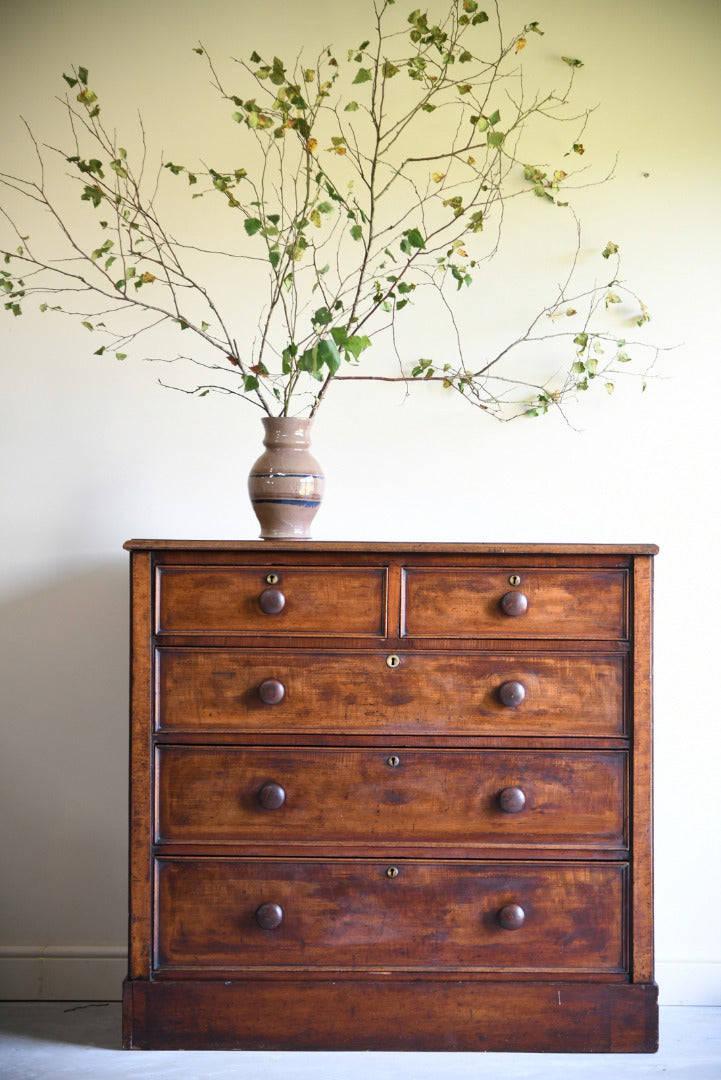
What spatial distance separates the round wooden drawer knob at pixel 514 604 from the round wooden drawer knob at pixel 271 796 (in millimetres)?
626

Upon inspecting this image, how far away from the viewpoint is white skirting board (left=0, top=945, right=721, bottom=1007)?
2.40 m

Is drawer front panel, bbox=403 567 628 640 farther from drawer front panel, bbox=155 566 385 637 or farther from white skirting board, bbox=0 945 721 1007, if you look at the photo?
white skirting board, bbox=0 945 721 1007

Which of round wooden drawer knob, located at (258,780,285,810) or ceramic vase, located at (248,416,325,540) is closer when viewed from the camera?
round wooden drawer knob, located at (258,780,285,810)

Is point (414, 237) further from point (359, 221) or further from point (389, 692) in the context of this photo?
point (389, 692)

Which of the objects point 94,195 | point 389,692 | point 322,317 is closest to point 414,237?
point 322,317

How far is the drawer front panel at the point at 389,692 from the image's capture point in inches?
79.2

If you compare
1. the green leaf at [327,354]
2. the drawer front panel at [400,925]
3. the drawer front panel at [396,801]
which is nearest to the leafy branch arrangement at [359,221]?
the green leaf at [327,354]

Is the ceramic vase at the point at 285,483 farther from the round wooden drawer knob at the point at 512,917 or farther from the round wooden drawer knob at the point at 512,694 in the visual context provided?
the round wooden drawer knob at the point at 512,917

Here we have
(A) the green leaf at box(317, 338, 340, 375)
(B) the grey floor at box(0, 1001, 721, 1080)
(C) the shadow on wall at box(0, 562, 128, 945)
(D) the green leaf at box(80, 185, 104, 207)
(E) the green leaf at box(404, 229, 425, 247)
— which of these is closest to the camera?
(B) the grey floor at box(0, 1001, 721, 1080)

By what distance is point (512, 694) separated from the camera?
6.53ft

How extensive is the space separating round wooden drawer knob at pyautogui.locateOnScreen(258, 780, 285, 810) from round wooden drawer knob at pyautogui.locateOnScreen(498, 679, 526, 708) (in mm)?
520

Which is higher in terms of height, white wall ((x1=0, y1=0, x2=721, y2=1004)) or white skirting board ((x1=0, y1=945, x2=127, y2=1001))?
white wall ((x1=0, y1=0, x2=721, y2=1004))

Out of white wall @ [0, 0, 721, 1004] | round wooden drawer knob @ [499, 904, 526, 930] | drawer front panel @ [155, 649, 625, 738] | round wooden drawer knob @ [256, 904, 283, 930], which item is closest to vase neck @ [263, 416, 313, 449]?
white wall @ [0, 0, 721, 1004]

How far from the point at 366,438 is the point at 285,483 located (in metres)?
0.48
